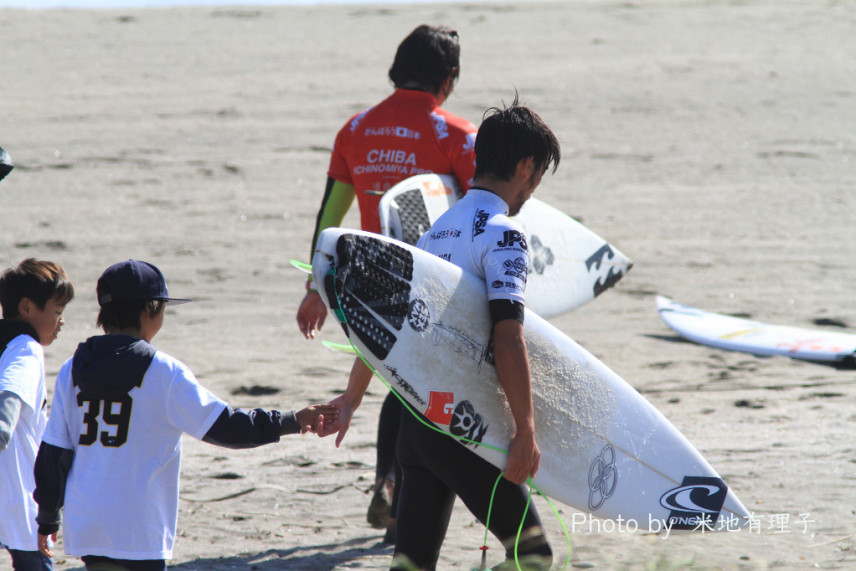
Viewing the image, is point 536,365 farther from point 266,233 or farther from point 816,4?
point 816,4

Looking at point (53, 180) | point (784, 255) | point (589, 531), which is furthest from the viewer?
point (53, 180)

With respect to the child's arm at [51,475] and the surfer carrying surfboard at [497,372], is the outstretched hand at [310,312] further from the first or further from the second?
the child's arm at [51,475]

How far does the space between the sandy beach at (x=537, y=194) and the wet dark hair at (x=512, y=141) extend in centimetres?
109

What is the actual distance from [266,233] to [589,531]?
560cm

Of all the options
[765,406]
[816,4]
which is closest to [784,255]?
[765,406]

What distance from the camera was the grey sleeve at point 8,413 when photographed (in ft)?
7.90

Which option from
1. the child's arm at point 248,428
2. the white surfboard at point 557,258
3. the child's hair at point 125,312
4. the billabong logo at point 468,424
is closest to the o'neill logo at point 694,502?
the billabong logo at point 468,424

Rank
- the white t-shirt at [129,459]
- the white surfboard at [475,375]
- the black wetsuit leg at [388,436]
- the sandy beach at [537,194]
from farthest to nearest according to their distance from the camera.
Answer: the sandy beach at [537,194] → the black wetsuit leg at [388,436] → the white surfboard at [475,375] → the white t-shirt at [129,459]

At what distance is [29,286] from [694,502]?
2137mm

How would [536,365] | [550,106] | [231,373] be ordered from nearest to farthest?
[536,365] < [231,373] < [550,106]

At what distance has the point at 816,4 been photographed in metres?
15.7

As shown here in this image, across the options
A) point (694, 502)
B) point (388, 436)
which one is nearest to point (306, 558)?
point (388, 436)

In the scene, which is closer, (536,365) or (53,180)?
(536,365)

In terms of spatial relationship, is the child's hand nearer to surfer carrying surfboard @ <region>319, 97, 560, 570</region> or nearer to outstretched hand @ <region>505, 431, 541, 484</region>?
surfer carrying surfboard @ <region>319, 97, 560, 570</region>
